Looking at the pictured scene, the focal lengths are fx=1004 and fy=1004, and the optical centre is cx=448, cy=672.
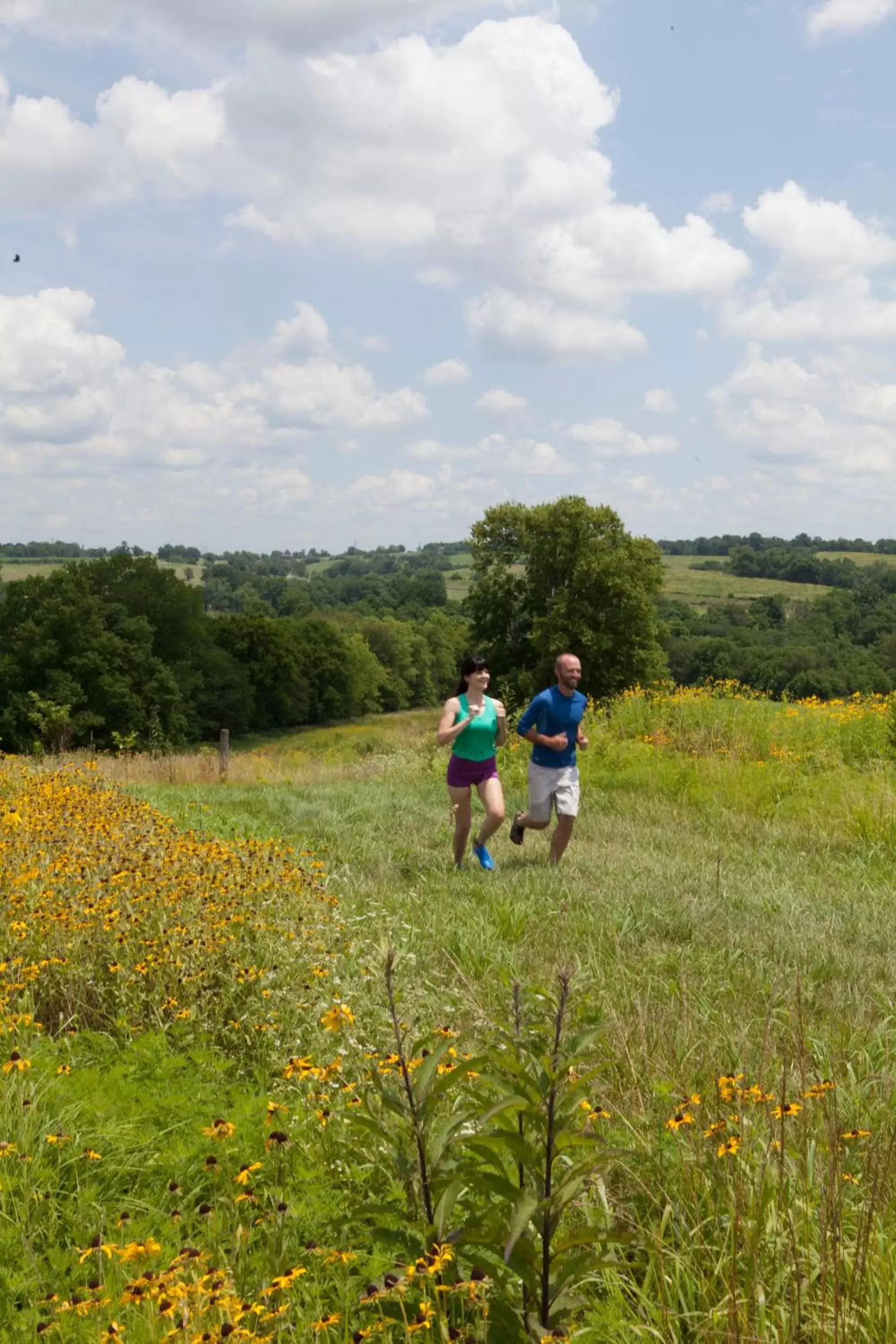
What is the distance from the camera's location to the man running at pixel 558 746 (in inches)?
321

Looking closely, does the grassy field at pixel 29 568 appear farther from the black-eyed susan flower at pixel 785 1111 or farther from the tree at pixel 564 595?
the black-eyed susan flower at pixel 785 1111

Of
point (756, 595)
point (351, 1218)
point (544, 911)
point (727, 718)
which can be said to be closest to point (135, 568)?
point (727, 718)

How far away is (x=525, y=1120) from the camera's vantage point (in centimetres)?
238

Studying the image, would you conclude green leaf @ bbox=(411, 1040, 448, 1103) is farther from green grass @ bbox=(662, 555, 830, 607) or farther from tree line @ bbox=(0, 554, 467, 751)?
green grass @ bbox=(662, 555, 830, 607)

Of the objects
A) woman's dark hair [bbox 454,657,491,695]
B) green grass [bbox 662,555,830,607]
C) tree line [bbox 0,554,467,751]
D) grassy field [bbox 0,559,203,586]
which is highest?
grassy field [bbox 0,559,203,586]

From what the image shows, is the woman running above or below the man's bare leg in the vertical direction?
above

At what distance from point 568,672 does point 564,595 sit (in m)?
32.5

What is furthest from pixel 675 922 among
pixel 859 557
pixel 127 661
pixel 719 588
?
pixel 859 557

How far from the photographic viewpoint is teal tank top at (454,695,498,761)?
322 inches

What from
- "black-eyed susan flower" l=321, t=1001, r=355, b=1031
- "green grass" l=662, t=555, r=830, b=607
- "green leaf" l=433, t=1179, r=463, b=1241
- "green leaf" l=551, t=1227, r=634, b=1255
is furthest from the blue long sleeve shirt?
"green grass" l=662, t=555, r=830, b=607

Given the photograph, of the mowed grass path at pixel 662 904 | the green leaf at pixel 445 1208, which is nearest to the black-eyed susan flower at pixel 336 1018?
the green leaf at pixel 445 1208

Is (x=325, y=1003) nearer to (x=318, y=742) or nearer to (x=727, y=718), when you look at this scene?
(x=727, y=718)

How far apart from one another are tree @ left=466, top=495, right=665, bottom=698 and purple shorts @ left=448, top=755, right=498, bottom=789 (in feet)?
97.5

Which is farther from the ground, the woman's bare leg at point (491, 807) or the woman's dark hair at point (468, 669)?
the woman's dark hair at point (468, 669)
